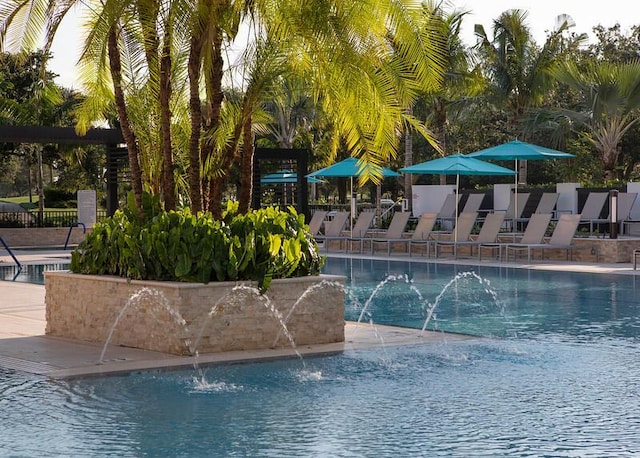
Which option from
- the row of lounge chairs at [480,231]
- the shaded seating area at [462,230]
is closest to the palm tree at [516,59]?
the row of lounge chairs at [480,231]

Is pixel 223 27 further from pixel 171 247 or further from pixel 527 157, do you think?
pixel 527 157

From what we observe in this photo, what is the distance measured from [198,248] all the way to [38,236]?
22556 mm

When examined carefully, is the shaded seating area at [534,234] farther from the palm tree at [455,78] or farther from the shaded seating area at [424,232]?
the palm tree at [455,78]

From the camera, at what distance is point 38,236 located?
31.6 m

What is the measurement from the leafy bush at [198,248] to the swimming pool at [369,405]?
3.64ft

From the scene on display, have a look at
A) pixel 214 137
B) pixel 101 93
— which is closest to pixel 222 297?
pixel 214 137

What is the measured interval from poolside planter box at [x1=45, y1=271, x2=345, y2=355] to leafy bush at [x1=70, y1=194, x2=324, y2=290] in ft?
0.63

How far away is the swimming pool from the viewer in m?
6.91

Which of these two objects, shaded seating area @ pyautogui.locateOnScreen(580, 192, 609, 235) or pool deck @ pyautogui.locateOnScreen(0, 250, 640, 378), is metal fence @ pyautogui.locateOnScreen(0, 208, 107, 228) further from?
pool deck @ pyautogui.locateOnScreen(0, 250, 640, 378)

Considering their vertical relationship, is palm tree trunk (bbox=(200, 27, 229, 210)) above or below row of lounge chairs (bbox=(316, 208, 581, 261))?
above

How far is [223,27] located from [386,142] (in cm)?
237

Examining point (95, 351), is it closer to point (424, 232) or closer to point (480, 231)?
point (480, 231)

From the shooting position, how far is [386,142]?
472 inches

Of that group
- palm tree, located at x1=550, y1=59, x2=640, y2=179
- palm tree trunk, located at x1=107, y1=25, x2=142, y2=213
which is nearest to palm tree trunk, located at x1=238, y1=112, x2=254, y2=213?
palm tree trunk, located at x1=107, y1=25, x2=142, y2=213
